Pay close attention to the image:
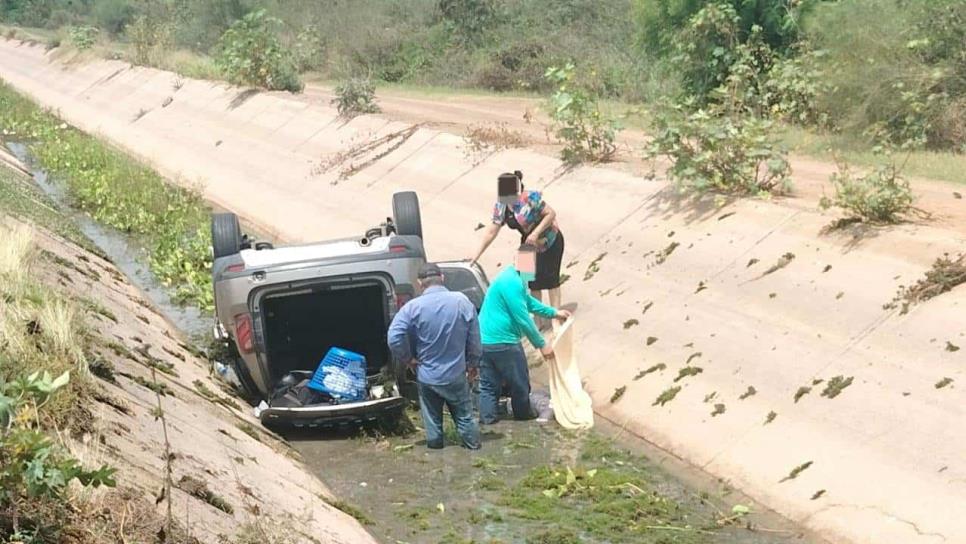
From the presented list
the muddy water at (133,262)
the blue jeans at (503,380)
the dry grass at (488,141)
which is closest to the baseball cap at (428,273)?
the blue jeans at (503,380)

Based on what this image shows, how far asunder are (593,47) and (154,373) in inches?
1371

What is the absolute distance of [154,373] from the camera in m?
11.3

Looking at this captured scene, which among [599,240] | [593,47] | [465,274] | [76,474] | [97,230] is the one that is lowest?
[593,47]

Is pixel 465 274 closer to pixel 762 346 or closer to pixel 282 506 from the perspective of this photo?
pixel 762 346

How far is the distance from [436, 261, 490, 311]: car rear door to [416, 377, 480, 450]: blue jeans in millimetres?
2522

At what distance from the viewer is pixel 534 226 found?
1506 cm

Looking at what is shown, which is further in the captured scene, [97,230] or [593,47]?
[593,47]

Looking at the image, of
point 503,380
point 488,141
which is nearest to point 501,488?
point 503,380

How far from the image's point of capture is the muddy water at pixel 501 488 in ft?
33.2

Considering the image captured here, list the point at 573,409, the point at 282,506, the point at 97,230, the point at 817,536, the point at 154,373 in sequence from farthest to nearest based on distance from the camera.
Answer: the point at 97,230
the point at 573,409
the point at 154,373
the point at 817,536
the point at 282,506

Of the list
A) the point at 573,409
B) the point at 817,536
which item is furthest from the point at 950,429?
the point at 573,409

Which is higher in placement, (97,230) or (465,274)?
(465,274)

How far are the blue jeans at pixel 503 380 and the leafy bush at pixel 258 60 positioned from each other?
27.6 meters

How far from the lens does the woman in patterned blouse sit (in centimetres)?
1495
